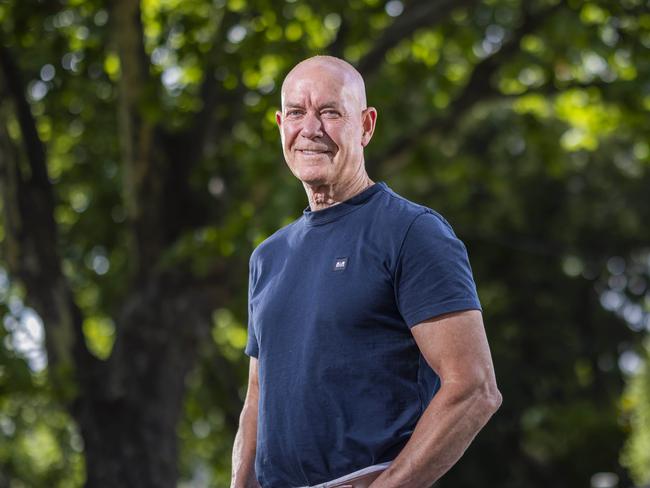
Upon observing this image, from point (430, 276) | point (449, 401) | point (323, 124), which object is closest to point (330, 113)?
point (323, 124)

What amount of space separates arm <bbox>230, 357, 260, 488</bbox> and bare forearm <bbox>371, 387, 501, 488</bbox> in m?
0.56

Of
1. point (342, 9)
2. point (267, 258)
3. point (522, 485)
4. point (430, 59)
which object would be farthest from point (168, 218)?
point (522, 485)

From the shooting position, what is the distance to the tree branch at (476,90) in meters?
9.88

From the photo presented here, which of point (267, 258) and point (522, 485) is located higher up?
point (267, 258)

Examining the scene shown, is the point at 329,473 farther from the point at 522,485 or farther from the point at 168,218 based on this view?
the point at 522,485

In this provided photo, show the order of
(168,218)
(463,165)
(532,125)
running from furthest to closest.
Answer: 1. (463,165)
2. (532,125)
3. (168,218)

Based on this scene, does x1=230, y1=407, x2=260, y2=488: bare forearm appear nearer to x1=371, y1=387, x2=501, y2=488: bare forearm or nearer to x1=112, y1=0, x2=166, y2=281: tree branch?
x1=371, y1=387, x2=501, y2=488: bare forearm

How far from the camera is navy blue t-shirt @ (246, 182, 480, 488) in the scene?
8.00 ft

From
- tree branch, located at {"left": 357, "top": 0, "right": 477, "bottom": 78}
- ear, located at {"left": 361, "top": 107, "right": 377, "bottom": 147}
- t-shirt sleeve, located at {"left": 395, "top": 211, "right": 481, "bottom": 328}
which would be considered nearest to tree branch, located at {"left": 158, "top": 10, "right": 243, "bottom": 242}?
tree branch, located at {"left": 357, "top": 0, "right": 477, "bottom": 78}

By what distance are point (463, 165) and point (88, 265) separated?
3690 millimetres

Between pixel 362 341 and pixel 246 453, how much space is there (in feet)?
1.92

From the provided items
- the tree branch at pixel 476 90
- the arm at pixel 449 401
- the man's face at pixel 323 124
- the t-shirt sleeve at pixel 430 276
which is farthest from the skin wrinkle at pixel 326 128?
the tree branch at pixel 476 90

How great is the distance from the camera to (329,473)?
252cm

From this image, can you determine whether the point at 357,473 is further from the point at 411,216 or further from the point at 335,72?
the point at 335,72
